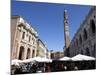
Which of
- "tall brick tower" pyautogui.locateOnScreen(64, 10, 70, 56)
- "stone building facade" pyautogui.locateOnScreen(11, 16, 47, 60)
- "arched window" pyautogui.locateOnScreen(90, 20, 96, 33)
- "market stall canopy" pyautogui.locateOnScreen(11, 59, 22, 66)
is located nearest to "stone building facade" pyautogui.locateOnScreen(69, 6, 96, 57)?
"arched window" pyautogui.locateOnScreen(90, 20, 96, 33)

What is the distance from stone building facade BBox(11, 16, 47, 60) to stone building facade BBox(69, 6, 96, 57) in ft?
1.82

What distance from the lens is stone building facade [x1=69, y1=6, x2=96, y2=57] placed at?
13.5 ft

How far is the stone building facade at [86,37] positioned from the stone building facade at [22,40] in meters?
0.55

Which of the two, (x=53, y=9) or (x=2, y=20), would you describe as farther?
(x=53, y=9)

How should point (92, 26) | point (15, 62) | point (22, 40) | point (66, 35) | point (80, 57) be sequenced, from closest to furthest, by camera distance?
point (15, 62), point (22, 40), point (66, 35), point (80, 57), point (92, 26)

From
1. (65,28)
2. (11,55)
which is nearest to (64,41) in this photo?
(65,28)

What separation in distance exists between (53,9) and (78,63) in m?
0.88

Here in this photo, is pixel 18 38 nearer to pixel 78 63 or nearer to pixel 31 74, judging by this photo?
pixel 31 74

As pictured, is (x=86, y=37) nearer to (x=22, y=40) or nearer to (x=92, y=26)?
(x=92, y=26)

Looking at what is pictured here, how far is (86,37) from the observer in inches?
166

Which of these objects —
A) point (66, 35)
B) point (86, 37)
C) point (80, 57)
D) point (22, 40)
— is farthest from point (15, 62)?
point (86, 37)

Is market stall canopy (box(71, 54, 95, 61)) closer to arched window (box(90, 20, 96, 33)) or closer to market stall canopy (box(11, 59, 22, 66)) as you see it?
arched window (box(90, 20, 96, 33))

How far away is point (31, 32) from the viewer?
3.84 meters

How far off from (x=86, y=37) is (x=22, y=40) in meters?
1.05
